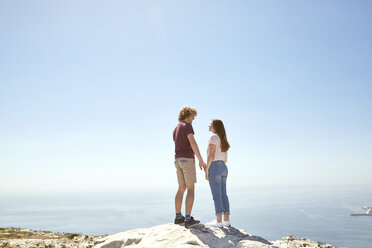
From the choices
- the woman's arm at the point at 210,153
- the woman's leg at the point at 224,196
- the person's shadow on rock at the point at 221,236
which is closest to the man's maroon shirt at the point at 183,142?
the woman's arm at the point at 210,153

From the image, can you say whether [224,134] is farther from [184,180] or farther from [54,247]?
[54,247]

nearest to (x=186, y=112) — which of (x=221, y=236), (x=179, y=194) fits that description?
(x=179, y=194)

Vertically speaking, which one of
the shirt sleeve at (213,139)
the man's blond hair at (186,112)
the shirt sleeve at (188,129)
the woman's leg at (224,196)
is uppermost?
the man's blond hair at (186,112)

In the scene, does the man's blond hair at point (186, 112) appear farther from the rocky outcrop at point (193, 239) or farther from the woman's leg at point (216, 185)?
the rocky outcrop at point (193, 239)

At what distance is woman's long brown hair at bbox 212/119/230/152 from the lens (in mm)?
9367

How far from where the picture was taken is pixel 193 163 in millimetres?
9242

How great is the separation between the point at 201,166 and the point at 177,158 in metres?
0.89

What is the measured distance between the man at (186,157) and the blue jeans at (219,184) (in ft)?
1.35

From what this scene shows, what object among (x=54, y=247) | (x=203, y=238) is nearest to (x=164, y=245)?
(x=203, y=238)

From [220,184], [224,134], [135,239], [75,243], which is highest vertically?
[224,134]

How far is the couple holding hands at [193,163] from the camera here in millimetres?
9078

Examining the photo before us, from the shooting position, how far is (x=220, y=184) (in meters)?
9.26

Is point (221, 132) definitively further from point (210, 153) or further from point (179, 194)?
point (179, 194)

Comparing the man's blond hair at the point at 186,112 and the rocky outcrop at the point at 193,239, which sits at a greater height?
the man's blond hair at the point at 186,112
